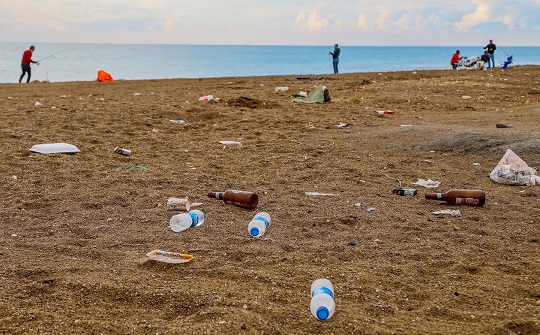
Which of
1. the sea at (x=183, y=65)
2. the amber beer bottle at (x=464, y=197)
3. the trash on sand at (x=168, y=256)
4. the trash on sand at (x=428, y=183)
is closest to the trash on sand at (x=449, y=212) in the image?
the amber beer bottle at (x=464, y=197)

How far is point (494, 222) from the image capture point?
11.5ft

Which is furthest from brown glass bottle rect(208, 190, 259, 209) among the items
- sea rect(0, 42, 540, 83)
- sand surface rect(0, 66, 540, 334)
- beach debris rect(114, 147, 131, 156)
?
sea rect(0, 42, 540, 83)

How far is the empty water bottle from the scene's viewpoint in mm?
2221

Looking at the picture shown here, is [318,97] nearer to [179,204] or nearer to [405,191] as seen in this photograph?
[405,191]

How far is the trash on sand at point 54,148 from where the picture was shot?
5387mm

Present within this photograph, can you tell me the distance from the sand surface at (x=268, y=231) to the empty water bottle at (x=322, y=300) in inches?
2.3

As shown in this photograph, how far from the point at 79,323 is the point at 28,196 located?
2183mm

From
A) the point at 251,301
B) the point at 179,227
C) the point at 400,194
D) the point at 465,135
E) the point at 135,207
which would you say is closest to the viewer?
the point at 251,301

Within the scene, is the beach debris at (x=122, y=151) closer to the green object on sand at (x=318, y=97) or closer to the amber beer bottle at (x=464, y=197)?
the amber beer bottle at (x=464, y=197)

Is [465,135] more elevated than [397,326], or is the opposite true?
[465,135]

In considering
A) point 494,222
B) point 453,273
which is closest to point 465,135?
→ point 494,222

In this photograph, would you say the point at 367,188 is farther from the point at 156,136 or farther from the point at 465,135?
the point at 156,136

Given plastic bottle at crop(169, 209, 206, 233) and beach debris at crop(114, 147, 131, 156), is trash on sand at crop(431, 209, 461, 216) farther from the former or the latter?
beach debris at crop(114, 147, 131, 156)

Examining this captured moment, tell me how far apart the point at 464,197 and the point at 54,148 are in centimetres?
414
